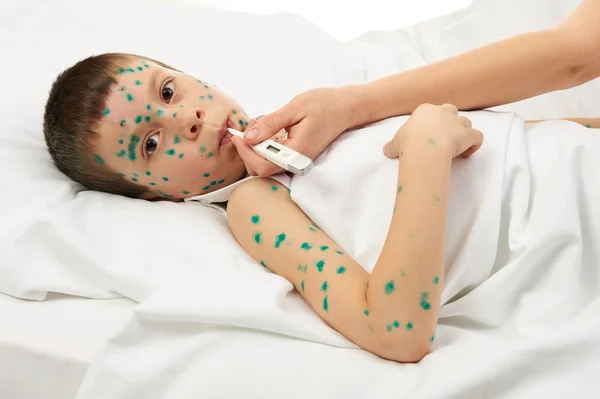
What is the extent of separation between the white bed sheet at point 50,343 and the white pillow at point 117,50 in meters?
0.03

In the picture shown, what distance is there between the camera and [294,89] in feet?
4.54

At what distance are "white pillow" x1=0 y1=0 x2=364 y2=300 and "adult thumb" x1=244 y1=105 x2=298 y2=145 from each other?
0.57 ft

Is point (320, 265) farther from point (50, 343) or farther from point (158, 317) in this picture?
point (50, 343)

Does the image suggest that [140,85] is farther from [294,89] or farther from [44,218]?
[294,89]

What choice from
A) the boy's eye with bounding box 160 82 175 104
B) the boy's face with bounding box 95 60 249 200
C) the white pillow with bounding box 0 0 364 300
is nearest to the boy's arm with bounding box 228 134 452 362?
the white pillow with bounding box 0 0 364 300

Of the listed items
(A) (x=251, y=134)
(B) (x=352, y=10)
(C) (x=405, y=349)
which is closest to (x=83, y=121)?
(A) (x=251, y=134)

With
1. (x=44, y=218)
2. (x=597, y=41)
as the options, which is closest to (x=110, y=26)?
(x=44, y=218)

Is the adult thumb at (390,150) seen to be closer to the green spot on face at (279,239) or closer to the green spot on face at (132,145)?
the green spot on face at (279,239)

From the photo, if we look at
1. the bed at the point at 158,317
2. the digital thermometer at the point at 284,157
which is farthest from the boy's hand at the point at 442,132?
the bed at the point at 158,317

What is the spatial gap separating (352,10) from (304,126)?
170cm

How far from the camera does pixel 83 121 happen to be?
97 cm

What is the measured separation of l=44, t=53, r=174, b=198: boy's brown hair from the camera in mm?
963

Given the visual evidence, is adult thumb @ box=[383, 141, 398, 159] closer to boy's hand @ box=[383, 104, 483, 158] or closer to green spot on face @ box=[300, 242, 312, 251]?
boy's hand @ box=[383, 104, 483, 158]

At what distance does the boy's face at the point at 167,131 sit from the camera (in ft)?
3.13
